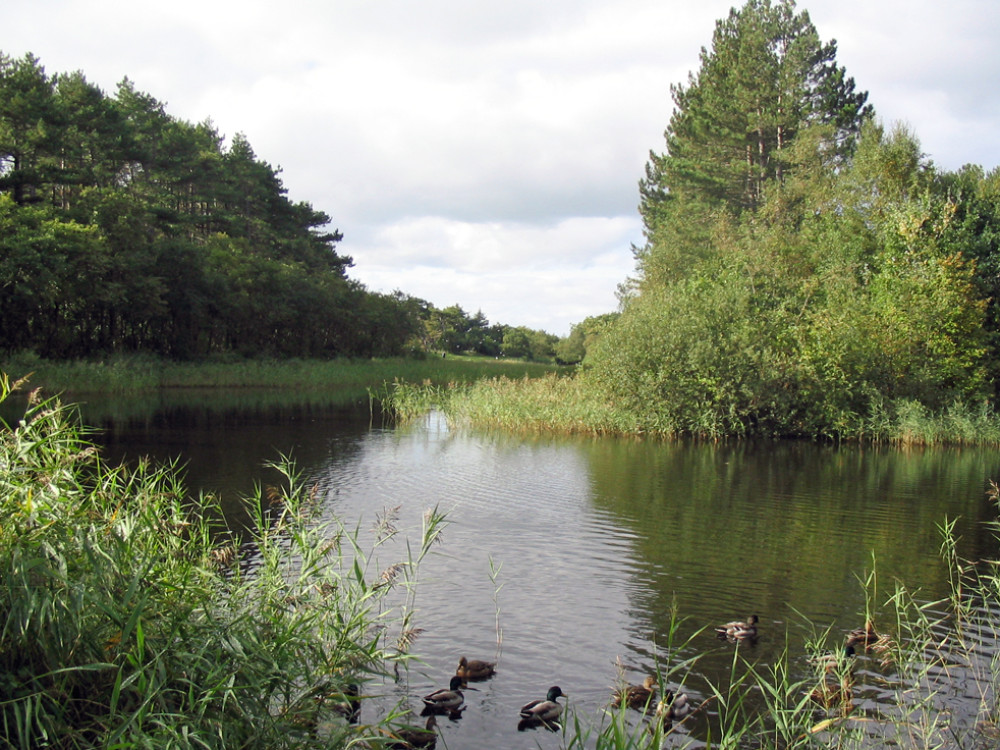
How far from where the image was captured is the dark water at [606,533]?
291 inches

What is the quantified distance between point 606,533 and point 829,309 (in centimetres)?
1692

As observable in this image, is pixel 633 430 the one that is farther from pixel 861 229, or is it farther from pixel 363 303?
pixel 363 303

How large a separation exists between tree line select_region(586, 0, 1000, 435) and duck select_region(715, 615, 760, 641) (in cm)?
1651

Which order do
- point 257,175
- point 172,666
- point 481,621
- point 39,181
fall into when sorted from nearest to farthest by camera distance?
point 172,666
point 481,621
point 39,181
point 257,175

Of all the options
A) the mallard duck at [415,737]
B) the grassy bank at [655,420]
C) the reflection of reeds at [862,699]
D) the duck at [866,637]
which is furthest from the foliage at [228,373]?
the mallard duck at [415,737]

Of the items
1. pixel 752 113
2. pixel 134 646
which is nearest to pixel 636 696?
pixel 134 646

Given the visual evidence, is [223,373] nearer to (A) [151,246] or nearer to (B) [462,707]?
(A) [151,246]

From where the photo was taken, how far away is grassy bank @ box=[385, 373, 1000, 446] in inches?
953

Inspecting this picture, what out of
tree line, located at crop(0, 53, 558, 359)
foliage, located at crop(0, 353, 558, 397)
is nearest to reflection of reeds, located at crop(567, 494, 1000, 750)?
foliage, located at crop(0, 353, 558, 397)

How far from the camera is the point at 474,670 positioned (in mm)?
6746

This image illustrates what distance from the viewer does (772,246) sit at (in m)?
32.1

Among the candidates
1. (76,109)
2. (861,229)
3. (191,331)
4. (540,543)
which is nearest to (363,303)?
(191,331)

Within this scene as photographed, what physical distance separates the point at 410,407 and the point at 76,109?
25445 mm

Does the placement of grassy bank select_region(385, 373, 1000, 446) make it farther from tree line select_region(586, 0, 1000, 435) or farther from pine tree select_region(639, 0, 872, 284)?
pine tree select_region(639, 0, 872, 284)
